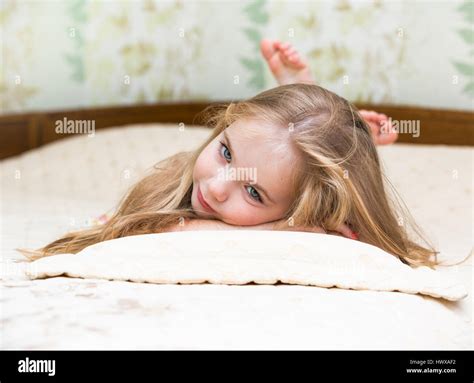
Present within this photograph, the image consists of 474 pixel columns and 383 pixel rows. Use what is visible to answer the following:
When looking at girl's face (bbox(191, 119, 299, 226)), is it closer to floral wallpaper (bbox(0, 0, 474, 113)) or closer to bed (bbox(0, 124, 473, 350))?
bed (bbox(0, 124, 473, 350))

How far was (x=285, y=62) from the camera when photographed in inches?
77.8

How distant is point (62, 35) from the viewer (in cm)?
268

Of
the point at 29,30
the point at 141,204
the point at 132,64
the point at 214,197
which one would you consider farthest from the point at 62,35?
the point at 214,197

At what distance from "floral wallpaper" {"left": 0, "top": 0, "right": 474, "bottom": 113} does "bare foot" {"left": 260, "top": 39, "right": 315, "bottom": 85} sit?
795 mm

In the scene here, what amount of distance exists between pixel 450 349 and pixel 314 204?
0.43 metres

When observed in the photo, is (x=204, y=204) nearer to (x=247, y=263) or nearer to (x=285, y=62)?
(x=247, y=263)

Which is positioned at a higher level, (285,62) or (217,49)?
(285,62)

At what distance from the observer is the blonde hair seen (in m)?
1.35

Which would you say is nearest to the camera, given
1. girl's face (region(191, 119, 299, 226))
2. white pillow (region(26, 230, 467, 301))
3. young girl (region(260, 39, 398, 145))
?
white pillow (region(26, 230, 467, 301))

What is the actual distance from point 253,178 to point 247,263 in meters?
0.24

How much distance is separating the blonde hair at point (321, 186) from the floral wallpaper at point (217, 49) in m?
1.27

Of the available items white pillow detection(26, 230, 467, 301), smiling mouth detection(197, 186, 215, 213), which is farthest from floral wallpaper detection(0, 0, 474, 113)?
white pillow detection(26, 230, 467, 301)

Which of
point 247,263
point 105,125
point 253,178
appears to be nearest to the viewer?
point 247,263

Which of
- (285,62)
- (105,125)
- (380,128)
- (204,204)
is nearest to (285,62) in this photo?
(285,62)
